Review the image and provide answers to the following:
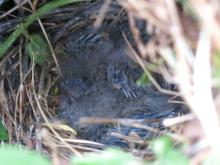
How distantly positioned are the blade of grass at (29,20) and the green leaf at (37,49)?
5 centimetres

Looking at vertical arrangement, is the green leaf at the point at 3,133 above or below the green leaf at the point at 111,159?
below

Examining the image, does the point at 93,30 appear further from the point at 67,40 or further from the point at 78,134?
the point at 78,134

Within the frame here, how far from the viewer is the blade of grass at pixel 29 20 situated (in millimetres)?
1507

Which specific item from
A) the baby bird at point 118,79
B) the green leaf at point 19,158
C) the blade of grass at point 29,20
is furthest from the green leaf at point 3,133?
the green leaf at point 19,158

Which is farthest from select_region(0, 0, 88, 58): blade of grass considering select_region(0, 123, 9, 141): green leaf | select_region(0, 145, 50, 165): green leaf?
select_region(0, 145, 50, 165): green leaf

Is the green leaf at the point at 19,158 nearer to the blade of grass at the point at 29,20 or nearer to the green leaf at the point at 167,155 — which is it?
the green leaf at the point at 167,155

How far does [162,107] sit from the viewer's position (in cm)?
155

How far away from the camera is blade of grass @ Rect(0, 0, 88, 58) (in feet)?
4.94

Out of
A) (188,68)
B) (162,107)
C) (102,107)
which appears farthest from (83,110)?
(188,68)

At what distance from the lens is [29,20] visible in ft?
5.03

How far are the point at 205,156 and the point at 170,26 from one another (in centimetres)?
18

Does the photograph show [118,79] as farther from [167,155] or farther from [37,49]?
[167,155]

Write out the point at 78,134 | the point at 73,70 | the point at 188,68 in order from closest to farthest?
1. the point at 188,68
2. the point at 78,134
3. the point at 73,70

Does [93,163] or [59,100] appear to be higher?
[93,163]
